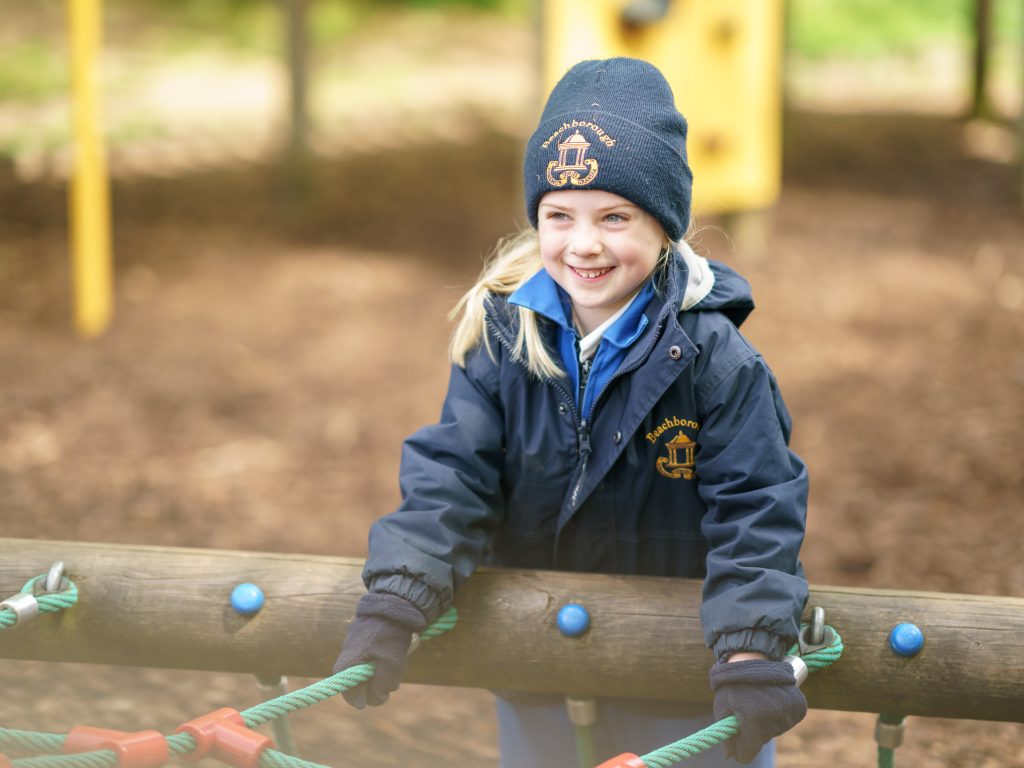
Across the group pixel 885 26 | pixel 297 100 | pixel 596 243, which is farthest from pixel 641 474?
pixel 885 26

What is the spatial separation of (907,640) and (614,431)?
57 centimetres

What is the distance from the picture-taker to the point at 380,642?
1.81m

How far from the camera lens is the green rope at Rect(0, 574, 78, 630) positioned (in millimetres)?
1927

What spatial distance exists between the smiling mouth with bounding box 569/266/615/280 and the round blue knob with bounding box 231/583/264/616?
756mm

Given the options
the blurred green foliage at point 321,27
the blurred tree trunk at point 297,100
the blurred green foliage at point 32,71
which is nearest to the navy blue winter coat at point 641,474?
the blurred tree trunk at point 297,100

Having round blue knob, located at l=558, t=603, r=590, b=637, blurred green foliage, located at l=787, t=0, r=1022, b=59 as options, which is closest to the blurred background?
round blue knob, located at l=558, t=603, r=590, b=637

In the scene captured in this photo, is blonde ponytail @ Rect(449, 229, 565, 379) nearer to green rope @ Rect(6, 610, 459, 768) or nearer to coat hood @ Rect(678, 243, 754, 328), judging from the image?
coat hood @ Rect(678, 243, 754, 328)

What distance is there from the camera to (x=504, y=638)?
1.96 m

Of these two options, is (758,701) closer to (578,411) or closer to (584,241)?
(578,411)

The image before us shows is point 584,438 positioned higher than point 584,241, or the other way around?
point 584,241

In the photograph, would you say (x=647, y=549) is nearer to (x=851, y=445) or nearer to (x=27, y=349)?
(x=851, y=445)

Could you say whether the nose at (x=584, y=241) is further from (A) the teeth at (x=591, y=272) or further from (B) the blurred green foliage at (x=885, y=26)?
(B) the blurred green foliage at (x=885, y=26)

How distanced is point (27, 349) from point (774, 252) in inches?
169

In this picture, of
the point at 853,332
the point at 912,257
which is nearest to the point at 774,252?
the point at 912,257
